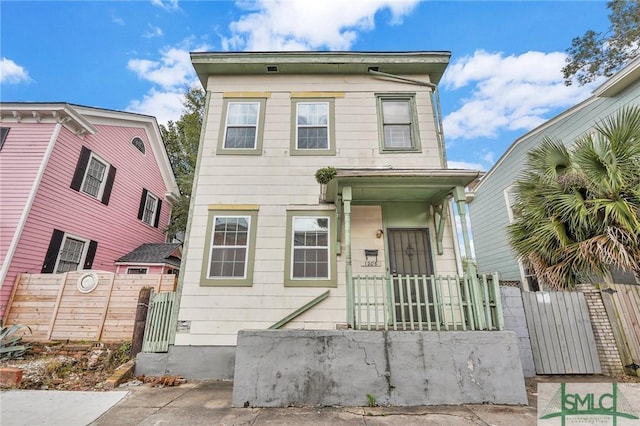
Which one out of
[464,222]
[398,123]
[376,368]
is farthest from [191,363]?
[398,123]

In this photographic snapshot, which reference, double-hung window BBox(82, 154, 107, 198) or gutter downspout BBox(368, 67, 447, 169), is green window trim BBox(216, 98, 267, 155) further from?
double-hung window BBox(82, 154, 107, 198)

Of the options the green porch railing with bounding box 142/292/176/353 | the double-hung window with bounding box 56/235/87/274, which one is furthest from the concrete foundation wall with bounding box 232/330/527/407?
the double-hung window with bounding box 56/235/87/274

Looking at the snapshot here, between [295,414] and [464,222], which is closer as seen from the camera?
[295,414]

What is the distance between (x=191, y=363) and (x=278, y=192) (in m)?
3.93

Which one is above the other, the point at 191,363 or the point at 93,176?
the point at 93,176

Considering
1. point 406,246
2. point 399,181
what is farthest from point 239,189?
point 406,246

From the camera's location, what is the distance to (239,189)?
631 cm

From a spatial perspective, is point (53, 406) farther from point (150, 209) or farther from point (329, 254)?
point (150, 209)

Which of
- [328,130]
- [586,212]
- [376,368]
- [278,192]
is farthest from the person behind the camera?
[328,130]

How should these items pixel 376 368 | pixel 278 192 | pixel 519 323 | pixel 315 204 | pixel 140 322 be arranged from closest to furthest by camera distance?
pixel 376 368
pixel 519 323
pixel 140 322
pixel 315 204
pixel 278 192

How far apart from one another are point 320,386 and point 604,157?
6.86 m

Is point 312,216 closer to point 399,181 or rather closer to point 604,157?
point 399,181

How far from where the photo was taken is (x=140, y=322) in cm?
548

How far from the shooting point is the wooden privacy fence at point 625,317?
470cm
